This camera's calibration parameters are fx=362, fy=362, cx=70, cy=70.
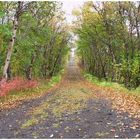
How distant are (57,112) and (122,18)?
2010 centimetres

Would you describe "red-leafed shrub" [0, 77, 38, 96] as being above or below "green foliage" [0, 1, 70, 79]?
below

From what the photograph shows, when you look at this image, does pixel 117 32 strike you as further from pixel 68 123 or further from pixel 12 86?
pixel 68 123

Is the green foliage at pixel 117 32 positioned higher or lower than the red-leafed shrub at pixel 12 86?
higher

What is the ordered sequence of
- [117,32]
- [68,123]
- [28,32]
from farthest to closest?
[117,32]
[28,32]
[68,123]

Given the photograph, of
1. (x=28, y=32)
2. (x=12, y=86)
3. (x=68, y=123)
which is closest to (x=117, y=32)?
(x=28, y=32)

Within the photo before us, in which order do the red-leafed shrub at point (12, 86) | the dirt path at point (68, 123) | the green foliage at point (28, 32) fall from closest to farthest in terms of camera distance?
1. the dirt path at point (68, 123)
2. the red-leafed shrub at point (12, 86)
3. the green foliage at point (28, 32)

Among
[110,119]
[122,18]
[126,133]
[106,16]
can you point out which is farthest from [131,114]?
[106,16]

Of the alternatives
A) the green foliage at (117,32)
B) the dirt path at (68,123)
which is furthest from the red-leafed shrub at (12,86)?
the green foliage at (117,32)

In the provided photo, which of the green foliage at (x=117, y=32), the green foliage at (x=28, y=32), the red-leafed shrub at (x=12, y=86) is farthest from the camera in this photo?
the green foliage at (x=117, y=32)

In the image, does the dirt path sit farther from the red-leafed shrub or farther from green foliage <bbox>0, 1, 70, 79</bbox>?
green foliage <bbox>0, 1, 70, 79</bbox>

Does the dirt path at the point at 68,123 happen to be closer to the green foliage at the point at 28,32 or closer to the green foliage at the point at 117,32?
the green foliage at the point at 28,32

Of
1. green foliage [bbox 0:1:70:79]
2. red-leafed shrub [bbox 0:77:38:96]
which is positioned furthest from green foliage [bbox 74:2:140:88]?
red-leafed shrub [bbox 0:77:38:96]

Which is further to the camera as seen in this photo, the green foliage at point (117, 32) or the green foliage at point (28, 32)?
the green foliage at point (117, 32)

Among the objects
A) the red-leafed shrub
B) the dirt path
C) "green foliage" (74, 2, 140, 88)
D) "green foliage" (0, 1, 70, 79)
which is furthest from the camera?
"green foliage" (74, 2, 140, 88)
